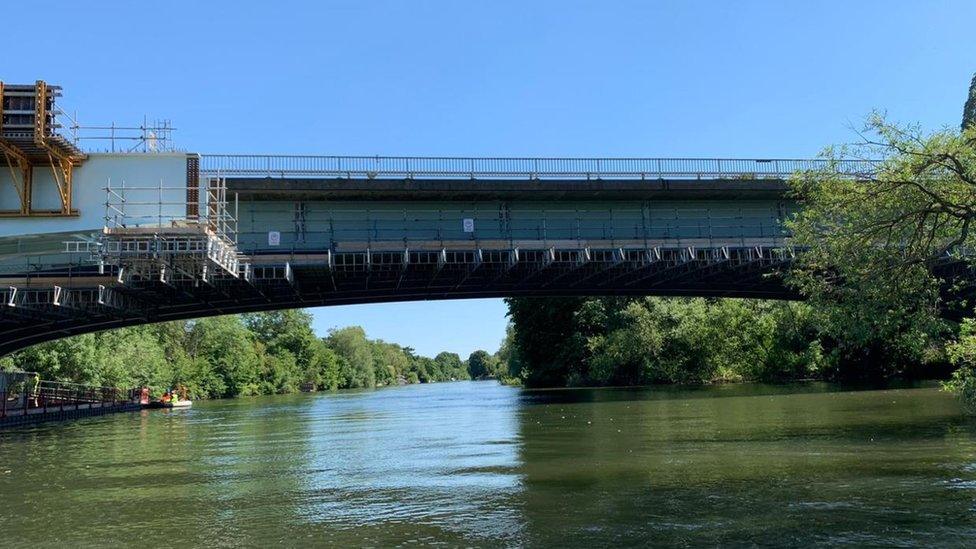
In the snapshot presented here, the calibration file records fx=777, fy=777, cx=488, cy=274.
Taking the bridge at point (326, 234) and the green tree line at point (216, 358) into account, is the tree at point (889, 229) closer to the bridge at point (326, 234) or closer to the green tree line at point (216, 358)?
the bridge at point (326, 234)

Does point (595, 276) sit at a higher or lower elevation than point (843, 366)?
higher

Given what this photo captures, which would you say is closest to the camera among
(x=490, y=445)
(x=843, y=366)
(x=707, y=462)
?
(x=707, y=462)

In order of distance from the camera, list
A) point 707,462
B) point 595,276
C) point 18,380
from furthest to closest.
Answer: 1. point 18,380
2. point 595,276
3. point 707,462

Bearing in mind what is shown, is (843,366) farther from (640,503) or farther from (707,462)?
(640,503)

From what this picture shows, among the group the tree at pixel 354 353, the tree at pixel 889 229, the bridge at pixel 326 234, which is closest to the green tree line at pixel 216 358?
the tree at pixel 354 353

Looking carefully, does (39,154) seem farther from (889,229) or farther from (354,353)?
(354,353)

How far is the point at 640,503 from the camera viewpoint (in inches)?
567

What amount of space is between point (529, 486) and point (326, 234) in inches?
1034

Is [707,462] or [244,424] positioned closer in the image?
[707,462]

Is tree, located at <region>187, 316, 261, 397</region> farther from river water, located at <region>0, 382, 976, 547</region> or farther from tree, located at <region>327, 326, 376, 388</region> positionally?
river water, located at <region>0, 382, 976, 547</region>

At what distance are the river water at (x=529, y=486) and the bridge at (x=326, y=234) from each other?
852cm

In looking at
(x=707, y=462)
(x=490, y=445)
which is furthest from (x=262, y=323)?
(x=707, y=462)

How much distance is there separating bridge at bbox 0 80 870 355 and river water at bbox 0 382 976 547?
28.0 ft

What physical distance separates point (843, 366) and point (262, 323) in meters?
98.6
